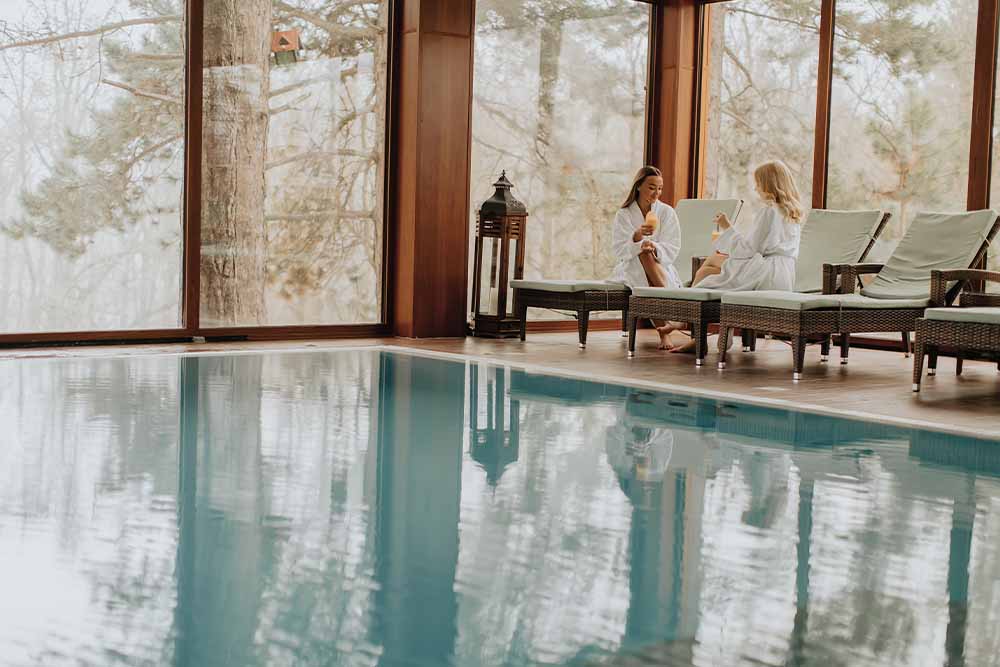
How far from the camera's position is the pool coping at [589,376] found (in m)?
4.86

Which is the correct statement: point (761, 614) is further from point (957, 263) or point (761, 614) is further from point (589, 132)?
point (589, 132)

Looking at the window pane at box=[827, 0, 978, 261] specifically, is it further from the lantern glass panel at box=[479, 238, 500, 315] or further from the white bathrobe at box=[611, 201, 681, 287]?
the lantern glass panel at box=[479, 238, 500, 315]

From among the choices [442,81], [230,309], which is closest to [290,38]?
[442,81]

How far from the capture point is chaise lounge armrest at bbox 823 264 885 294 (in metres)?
7.01

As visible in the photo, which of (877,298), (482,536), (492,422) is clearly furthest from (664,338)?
(482,536)

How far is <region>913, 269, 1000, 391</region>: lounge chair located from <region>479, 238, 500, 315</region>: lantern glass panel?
10.7ft

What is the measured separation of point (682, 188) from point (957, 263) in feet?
10.9

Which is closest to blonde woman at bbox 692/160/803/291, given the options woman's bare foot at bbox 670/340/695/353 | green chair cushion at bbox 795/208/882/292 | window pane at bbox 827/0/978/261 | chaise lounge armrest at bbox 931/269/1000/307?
green chair cushion at bbox 795/208/882/292

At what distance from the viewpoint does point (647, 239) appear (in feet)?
26.3

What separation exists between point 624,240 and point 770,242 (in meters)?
1.21

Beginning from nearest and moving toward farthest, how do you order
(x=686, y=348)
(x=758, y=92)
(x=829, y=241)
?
1. (x=829, y=241)
2. (x=686, y=348)
3. (x=758, y=92)

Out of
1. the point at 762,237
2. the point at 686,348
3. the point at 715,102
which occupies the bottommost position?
the point at 686,348

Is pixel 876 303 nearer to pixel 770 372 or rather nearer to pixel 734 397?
pixel 770 372

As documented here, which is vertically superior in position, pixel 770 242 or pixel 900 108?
pixel 900 108
